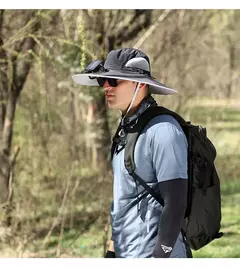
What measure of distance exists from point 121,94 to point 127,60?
0.13 m

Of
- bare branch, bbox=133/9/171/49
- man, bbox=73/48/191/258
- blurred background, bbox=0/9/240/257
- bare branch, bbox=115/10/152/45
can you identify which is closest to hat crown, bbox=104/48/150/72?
man, bbox=73/48/191/258

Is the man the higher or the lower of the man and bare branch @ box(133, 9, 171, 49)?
the lower

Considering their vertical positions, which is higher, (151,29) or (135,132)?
(151,29)

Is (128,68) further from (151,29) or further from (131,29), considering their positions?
(131,29)

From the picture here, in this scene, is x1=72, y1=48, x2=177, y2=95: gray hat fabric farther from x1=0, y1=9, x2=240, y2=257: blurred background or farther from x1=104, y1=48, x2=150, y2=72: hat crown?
x1=0, y1=9, x2=240, y2=257: blurred background

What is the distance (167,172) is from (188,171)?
0.16m

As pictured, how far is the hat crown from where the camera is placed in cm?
222

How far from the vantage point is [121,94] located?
2.22 meters

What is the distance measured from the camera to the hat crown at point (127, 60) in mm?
Result: 2221

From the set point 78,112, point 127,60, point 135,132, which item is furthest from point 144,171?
point 78,112

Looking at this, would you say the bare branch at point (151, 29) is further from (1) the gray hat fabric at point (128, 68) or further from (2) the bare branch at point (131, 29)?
(1) the gray hat fabric at point (128, 68)

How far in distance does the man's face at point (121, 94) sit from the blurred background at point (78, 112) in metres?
2.80

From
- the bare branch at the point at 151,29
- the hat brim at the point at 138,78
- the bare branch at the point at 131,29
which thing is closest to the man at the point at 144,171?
the hat brim at the point at 138,78
